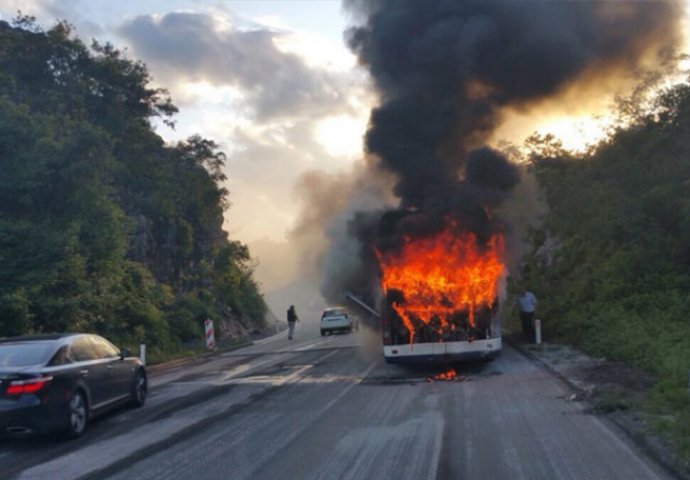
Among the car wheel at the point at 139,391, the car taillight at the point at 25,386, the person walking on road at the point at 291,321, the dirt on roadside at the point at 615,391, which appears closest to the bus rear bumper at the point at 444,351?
the dirt on roadside at the point at 615,391

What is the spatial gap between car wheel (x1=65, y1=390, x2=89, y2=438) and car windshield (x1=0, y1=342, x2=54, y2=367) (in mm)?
648

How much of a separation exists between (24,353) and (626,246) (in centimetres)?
1698

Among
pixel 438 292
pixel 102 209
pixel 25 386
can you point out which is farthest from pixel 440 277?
pixel 102 209

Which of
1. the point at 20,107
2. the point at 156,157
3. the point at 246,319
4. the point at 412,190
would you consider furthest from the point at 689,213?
the point at 246,319

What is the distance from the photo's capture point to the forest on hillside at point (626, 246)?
51.2 ft

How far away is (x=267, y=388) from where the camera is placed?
13.4m

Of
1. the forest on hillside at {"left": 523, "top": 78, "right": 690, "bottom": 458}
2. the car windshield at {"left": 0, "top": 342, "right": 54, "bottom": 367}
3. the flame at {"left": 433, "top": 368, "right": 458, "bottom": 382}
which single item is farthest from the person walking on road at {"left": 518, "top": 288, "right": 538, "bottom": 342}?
the car windshield at {"left": 0, "top": 342, "right": 54, "bottom": 367}

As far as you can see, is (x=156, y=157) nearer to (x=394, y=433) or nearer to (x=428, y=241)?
(x=428, y=241)

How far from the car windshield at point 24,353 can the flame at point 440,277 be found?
7240mm

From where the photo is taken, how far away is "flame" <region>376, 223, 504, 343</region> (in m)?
14.7

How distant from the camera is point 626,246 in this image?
69.1ft

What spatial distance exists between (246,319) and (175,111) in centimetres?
1279

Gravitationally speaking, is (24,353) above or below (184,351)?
above

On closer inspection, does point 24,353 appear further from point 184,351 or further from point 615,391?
point 184,351
